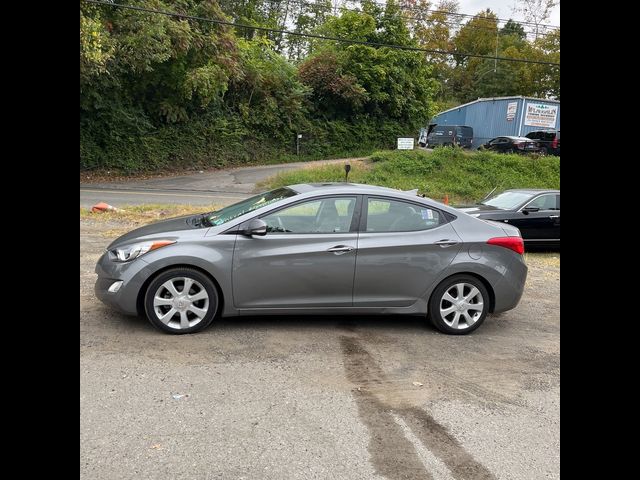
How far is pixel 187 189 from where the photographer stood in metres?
22.9

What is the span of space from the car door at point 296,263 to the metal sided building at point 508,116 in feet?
102

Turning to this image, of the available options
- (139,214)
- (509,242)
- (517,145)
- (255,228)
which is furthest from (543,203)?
(517,145)

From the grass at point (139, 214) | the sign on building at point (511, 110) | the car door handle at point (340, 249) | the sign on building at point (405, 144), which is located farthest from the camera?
the sign on building at point (511, 110)

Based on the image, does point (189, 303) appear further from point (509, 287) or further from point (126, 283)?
point (509, 287)

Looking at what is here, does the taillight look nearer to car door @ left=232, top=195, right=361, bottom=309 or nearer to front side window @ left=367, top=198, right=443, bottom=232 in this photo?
front side window @ left=367, top=198, right=443, bottom=232

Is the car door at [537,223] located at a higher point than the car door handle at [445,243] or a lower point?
lower

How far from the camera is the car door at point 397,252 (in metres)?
5.39

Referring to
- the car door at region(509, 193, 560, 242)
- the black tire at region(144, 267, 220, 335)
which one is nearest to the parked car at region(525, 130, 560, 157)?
the car door at region(509, 193, 560, 242)

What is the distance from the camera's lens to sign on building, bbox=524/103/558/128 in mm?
33188

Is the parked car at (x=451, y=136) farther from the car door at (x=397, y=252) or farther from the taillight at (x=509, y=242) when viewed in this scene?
the car door at (x=397, y=252)

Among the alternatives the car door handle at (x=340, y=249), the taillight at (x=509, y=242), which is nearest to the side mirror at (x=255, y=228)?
the car door handle at (x=340, y=249)
